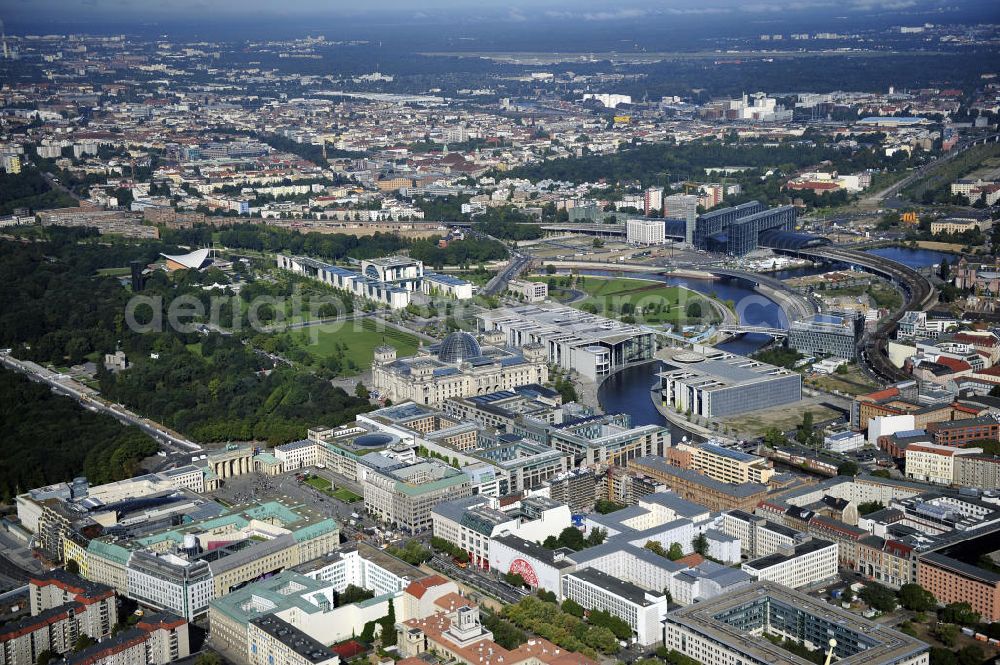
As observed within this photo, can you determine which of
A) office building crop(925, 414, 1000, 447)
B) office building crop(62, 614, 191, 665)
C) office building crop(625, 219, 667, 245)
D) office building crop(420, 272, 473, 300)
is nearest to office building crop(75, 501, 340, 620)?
office building crop(62, 614, 191, 665)

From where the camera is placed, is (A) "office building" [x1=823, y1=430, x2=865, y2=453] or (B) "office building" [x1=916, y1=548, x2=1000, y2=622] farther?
(A) "office building" [x1=823, y1=430, x2=865, y2=453]

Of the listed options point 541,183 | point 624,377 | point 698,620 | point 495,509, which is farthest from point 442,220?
point 698,620

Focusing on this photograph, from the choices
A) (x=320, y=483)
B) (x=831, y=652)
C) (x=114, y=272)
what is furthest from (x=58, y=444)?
(x=114, y=272)

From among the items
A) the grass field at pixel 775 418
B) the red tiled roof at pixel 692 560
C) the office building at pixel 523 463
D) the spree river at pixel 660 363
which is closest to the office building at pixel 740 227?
the spree river at pixel 660 363

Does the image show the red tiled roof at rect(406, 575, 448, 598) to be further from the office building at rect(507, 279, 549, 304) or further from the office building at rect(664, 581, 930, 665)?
the office building at rect(507, 279, 549, 304)

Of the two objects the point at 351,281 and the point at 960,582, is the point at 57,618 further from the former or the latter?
the point at 351,281

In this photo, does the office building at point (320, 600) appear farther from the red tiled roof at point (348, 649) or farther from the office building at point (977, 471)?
the office building at point (977, 471)

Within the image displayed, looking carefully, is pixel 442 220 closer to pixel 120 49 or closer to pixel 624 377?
pixel 624 377
